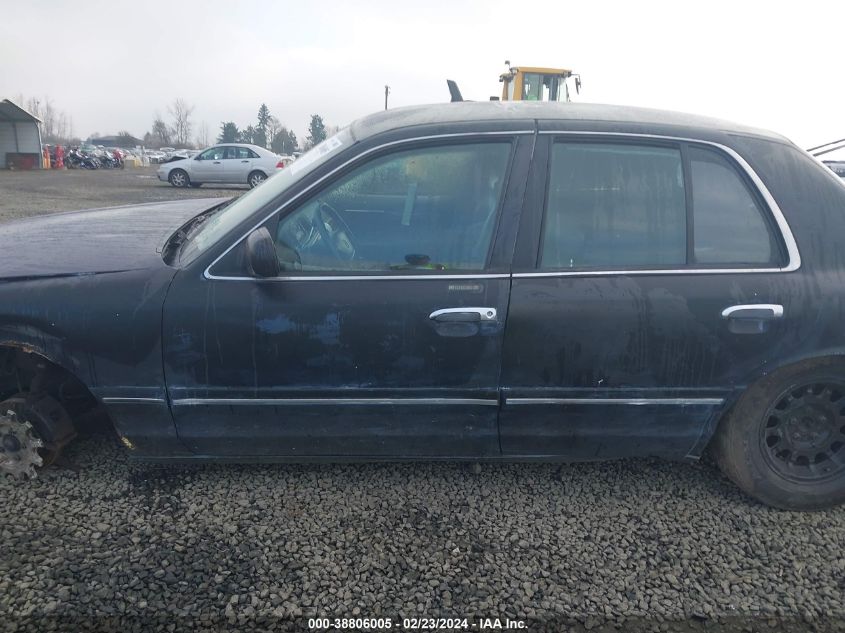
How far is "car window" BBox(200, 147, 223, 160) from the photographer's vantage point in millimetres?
20234

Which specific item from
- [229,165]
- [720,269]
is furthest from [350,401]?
[229,165]

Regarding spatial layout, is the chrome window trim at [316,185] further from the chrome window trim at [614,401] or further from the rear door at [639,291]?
the chrome window trim at [614,401]

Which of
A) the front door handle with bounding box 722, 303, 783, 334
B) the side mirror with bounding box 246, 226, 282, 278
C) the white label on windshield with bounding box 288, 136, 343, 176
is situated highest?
the white label on windshield with bounding box 288, 136, 343, 176

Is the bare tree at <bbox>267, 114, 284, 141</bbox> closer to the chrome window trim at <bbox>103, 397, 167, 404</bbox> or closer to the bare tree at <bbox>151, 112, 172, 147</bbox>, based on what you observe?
the bare tree at <bbox>151, 112, 172, 147</bbox>

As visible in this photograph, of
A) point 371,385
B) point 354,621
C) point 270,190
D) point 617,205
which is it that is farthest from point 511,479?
point 270,190

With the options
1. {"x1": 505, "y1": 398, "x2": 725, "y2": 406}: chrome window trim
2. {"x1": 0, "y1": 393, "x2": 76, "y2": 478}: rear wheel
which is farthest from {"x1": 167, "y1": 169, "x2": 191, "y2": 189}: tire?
{"x1": 505, "y1": 398, "x2": 725, "y2": 406}: chrome window trim

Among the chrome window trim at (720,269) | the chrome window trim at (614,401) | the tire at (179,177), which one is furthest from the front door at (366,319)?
the tire at (179,177)

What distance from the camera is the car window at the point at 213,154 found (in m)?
20.2

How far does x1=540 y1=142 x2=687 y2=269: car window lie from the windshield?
3.14 feet

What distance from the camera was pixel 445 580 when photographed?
2350mm

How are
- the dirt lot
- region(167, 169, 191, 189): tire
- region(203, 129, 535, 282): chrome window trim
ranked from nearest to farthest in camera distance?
region(203, 129, 535, 282): chrome window trim → the dirt lot → region(167, 169, 191, 189): tire

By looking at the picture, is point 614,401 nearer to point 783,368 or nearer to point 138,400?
point 783,368

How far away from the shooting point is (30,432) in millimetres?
2828

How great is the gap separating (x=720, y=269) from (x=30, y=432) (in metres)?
3.11
